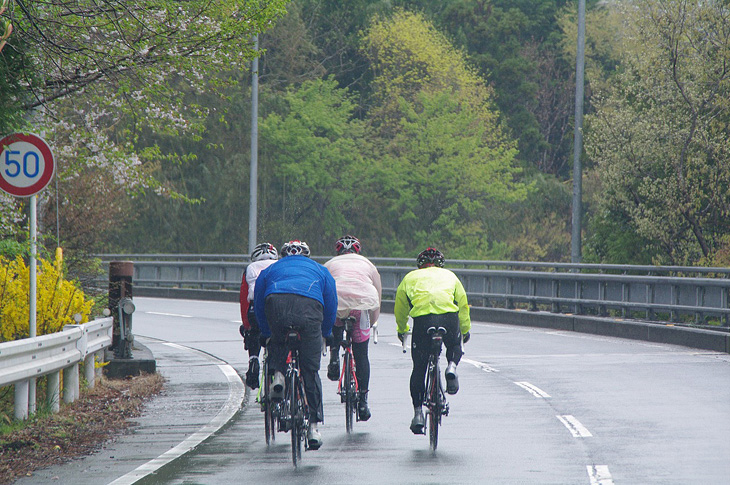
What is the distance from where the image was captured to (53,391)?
37.8ft

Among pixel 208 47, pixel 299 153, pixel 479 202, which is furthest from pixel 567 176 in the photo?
pixel 208 47

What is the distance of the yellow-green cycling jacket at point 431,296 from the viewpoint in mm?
10078

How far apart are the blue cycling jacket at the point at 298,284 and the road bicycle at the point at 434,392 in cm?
97

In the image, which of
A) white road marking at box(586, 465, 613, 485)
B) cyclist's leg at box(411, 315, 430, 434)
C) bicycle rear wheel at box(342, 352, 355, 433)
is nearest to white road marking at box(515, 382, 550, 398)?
bicycle rear wheel at box(342, 352, 355, 433)

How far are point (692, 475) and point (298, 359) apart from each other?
10.4ft

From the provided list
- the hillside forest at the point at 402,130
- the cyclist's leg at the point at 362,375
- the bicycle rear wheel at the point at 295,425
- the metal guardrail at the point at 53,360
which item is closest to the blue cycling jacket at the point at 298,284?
the bicycle rear wheel at the point at 295,425

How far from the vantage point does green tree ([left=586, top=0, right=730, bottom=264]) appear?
27.4 meters

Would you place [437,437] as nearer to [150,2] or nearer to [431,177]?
[150,2]

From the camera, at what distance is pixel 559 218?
57125 mm

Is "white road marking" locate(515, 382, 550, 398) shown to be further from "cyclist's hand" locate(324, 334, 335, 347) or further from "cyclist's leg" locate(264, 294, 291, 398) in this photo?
"cyclist's leg" locate(264, 294, 291, 398)

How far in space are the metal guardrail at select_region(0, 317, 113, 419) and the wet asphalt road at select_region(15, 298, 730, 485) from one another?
1244mm

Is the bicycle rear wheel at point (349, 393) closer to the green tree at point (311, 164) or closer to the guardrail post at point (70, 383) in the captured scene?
the guardrail post at point (70, 383)

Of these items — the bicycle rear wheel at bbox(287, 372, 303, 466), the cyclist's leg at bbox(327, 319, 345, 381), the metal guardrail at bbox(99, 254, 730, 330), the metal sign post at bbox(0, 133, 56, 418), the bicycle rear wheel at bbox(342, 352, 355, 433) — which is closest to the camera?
the bicycle rear wheel at bbox(287, 372, 303, 466)

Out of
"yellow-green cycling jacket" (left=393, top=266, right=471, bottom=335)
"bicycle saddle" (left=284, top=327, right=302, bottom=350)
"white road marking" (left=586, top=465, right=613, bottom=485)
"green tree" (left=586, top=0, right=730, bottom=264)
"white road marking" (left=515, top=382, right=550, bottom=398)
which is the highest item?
"green tree" (left=586, top=0, right=730, bottom=264)
